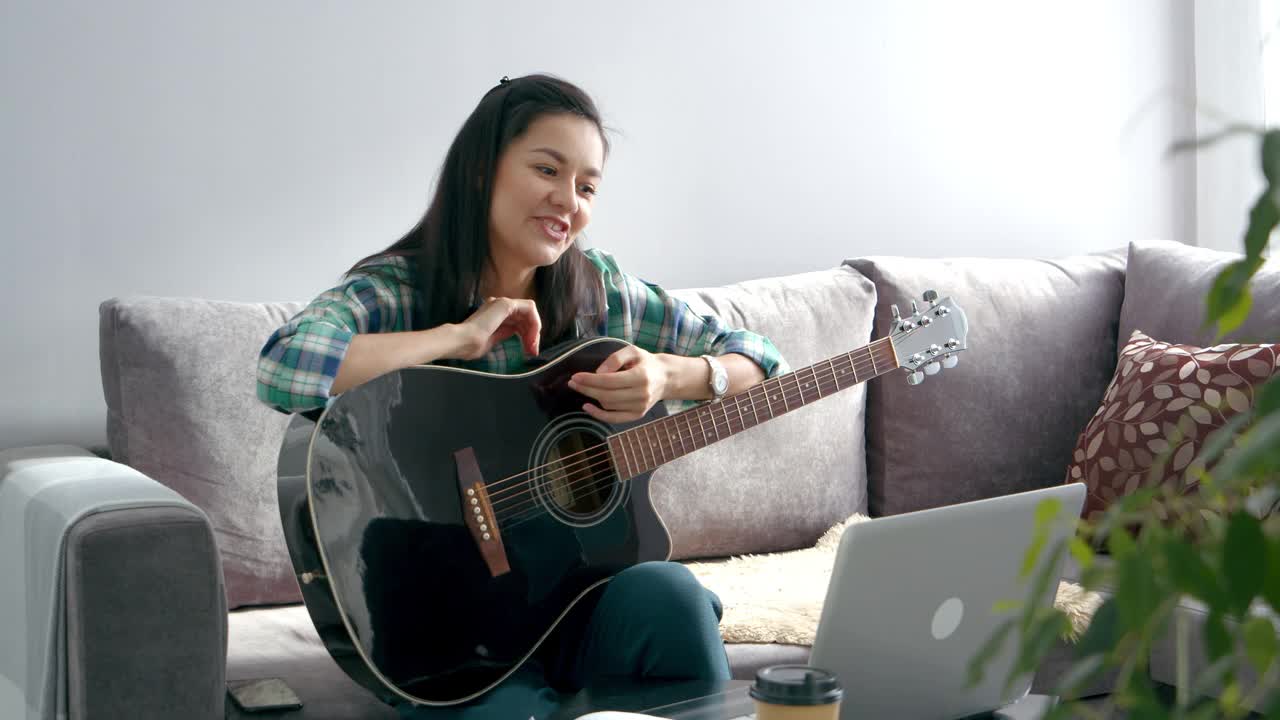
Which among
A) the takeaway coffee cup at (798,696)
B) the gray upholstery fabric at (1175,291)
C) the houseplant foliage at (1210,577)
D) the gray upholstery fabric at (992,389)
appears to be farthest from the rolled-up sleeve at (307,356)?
the gray upholstery fabric at (1175,291)

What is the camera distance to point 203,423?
5.82 ft

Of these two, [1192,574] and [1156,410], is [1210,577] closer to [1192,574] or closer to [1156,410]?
[1192,574]

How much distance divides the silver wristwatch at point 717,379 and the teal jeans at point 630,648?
1.06 feet

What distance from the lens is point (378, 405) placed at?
139 centimetres

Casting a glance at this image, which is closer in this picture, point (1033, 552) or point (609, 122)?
point (1033, 552)

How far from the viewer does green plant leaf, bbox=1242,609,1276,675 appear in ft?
0.76

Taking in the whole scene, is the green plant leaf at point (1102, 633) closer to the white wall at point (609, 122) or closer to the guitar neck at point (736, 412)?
the guitar neck at point (736, 412)

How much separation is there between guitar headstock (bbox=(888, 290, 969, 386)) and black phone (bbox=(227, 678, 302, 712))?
38.4 inches

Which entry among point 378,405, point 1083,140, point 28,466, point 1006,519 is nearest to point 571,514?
point 378,405

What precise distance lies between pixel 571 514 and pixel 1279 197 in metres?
1.30

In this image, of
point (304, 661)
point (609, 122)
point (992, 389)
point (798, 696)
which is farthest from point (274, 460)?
point (992, 389)

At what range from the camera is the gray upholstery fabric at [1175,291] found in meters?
2.14

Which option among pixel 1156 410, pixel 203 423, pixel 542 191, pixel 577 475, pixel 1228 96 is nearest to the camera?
pixel 577 475

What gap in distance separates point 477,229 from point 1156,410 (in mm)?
1178
